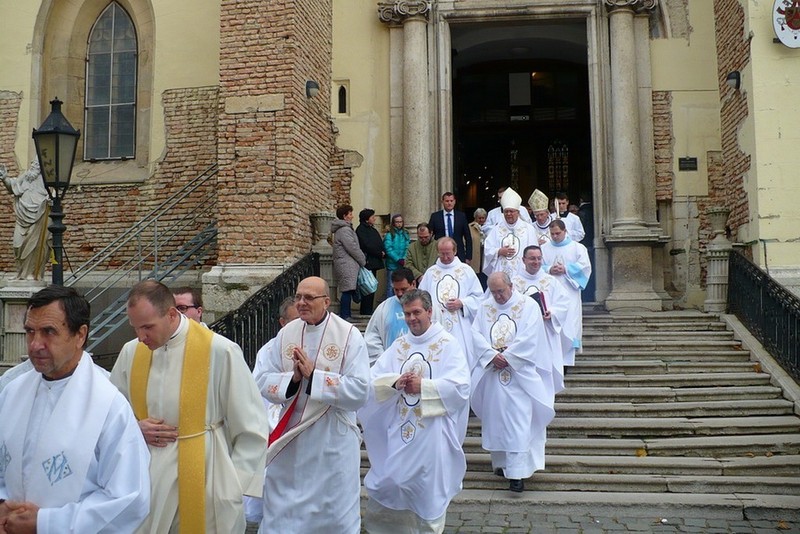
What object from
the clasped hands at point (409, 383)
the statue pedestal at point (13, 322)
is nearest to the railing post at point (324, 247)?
the statue pedestal at point (13, 322)

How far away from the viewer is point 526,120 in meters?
16.2

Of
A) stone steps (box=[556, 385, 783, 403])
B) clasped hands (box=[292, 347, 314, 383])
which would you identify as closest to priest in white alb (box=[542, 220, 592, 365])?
stone steps (box=[556, 385, 783, 403])

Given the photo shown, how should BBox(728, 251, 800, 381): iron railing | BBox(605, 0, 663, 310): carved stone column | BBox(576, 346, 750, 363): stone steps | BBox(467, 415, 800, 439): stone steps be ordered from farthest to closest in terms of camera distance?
BBox(605, 0, 663, 310): carved stone column
BBox(576, 346, 750, 363): stone steps
BBox(728, 251, 800, 381): iron railing
BBox(467, 415, 800, 439): stone steps

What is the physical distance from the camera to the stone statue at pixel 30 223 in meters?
11.2

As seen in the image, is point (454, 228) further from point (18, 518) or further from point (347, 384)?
point (18, 518)

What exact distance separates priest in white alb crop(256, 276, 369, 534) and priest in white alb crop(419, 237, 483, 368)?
3.23 metres

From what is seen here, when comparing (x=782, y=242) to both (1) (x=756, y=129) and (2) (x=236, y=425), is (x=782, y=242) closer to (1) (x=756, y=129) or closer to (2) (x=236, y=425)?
(1) (x=756, y=129)

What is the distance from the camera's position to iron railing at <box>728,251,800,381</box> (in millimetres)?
8141

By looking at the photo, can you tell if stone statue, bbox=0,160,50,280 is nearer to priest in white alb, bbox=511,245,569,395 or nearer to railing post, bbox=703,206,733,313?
priest in white alb, bbox=511,245,569,395

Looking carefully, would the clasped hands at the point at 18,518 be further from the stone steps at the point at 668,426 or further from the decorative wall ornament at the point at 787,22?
the decorative wall ornament at the point at 787,22

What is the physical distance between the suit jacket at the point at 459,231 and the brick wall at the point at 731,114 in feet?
12.6

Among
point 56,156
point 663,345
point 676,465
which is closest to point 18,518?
point 56,156

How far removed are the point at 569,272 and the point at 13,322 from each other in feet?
25.5

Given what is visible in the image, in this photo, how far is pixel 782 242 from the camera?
9.83 meters
